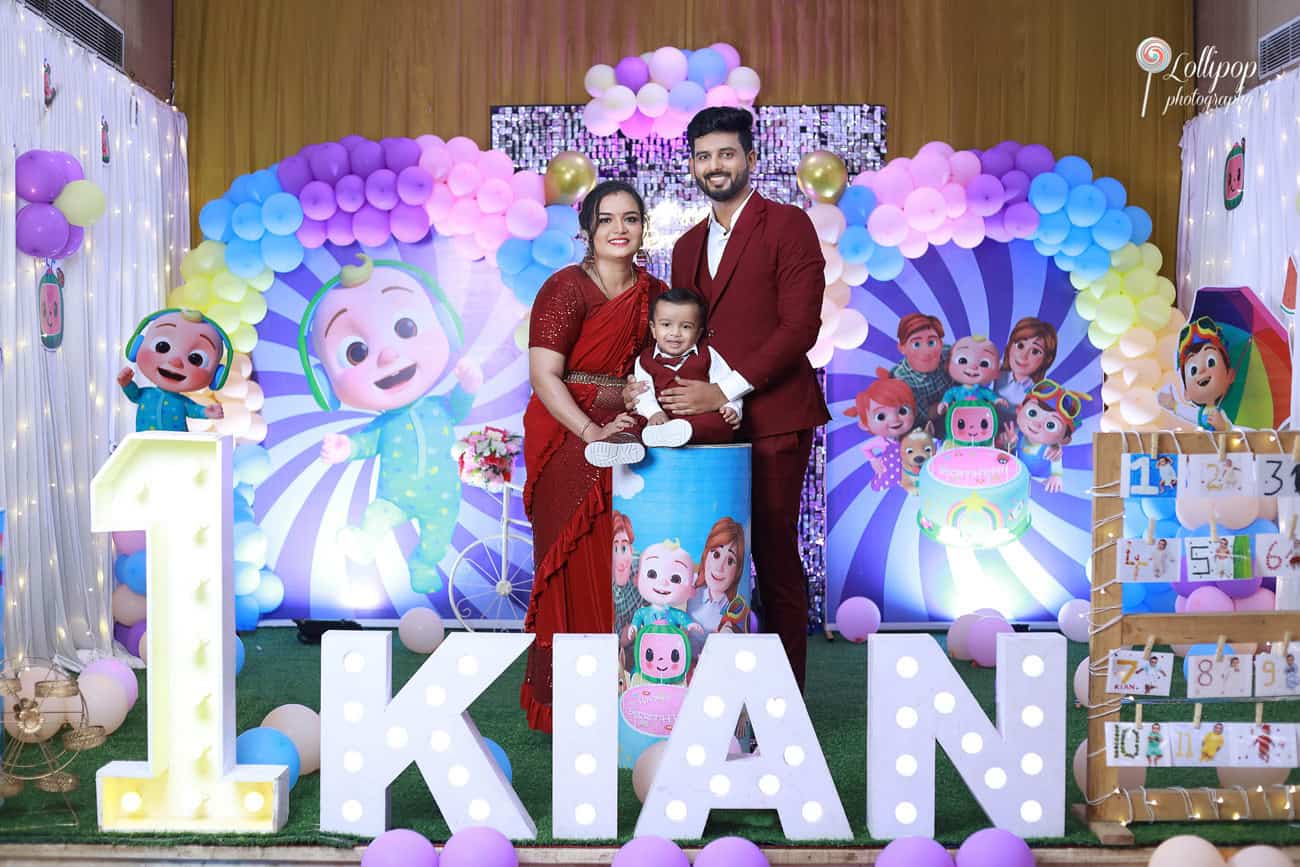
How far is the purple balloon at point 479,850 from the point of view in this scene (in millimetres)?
2408

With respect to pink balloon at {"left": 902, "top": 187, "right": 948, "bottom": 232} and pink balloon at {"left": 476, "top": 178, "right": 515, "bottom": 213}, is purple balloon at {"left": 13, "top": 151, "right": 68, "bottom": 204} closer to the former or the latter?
pink balloon at {"left": 476, "top": 178, "right": 515, "bottom": 213}

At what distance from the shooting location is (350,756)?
263 cm

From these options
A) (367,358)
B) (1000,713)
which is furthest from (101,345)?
(1000,713)

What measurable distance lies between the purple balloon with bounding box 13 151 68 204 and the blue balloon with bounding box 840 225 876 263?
9.65ft

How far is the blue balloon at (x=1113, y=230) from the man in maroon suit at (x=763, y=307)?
7.60ft

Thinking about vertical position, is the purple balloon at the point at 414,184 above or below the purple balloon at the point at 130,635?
above

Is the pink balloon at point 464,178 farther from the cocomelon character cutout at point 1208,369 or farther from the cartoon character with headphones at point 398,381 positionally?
the cocomelon character cutout at point 1208,369

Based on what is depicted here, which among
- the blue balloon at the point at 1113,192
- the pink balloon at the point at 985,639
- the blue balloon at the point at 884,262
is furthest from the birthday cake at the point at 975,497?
the blue balloon at the point at 1113,192

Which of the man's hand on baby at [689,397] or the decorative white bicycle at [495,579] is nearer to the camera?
the man's hand on baby at [689,397]

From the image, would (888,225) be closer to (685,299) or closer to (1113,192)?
(1113,192)

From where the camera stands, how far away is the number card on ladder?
2.73 metres

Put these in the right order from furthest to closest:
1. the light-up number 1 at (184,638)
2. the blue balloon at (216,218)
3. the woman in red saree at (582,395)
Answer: the blue balloon at (216,218), the woman in red saree at (582,395), the light-up number 1 at (184,638)

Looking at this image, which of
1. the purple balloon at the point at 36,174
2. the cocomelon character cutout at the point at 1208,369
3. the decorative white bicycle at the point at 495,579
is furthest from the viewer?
the decorative white bicycle at the point at 495,579

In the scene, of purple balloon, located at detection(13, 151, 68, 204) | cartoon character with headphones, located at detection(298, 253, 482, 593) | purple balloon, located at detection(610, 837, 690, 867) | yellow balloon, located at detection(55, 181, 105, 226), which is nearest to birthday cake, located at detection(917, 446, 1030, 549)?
cartoon character with headphones, located at detection(298, 253, 482, 593)
